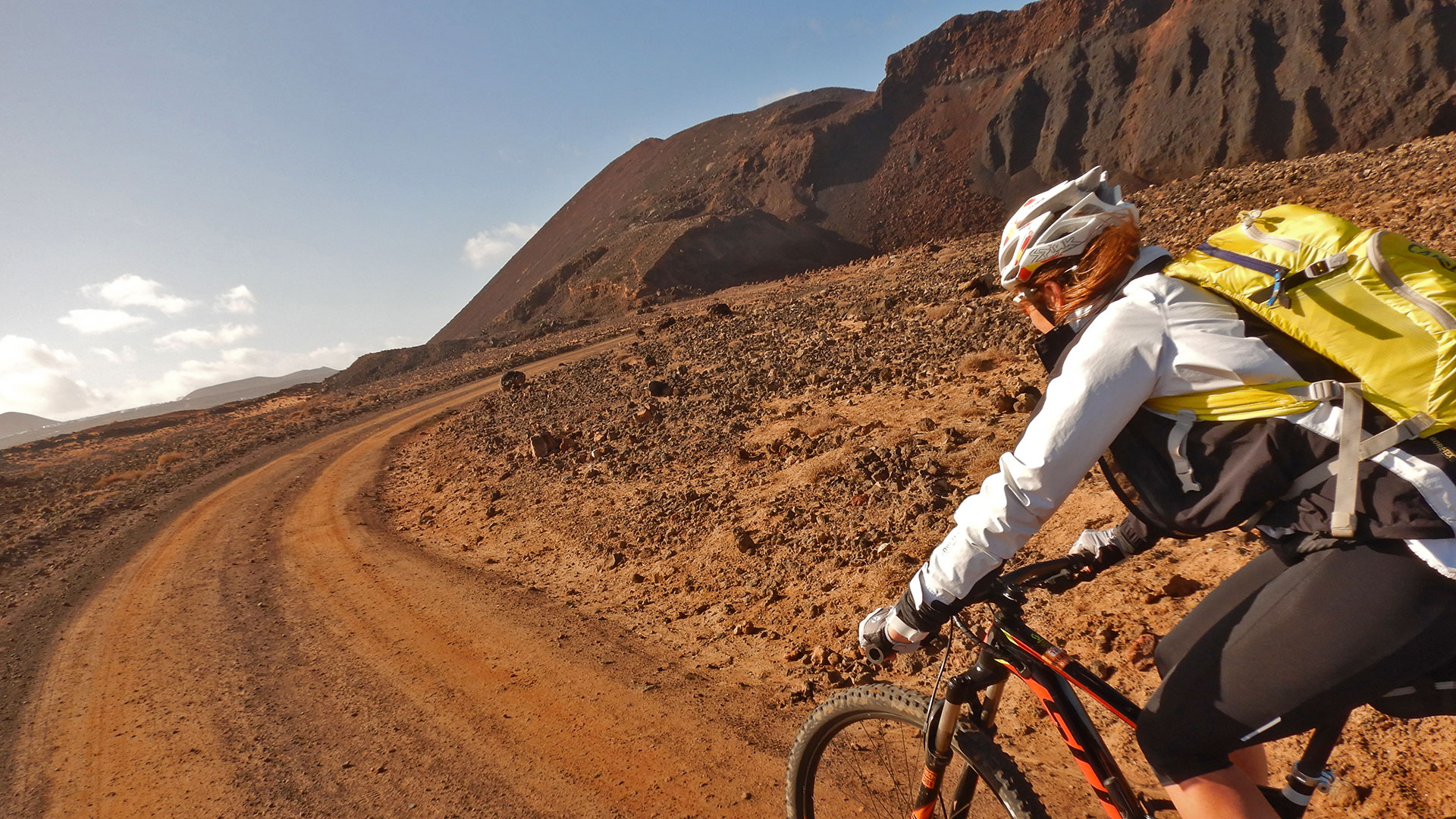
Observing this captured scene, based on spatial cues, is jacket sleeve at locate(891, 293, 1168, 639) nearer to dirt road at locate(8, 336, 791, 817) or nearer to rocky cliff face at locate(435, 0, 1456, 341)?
dirt road at locate(8, 336, 791, 817)

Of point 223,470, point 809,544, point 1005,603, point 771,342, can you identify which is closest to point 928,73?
point 771,342

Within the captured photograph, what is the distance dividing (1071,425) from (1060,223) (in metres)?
0.62

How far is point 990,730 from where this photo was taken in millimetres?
2256

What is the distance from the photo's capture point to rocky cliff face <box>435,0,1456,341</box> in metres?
29.5

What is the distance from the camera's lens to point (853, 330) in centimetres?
1377

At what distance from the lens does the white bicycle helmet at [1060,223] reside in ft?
6.36

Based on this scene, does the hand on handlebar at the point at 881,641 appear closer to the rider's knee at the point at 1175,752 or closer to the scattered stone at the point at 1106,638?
the rider's knee at the point at 1175,752

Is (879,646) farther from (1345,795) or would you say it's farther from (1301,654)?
(1345,795)

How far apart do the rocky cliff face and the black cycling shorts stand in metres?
35.7

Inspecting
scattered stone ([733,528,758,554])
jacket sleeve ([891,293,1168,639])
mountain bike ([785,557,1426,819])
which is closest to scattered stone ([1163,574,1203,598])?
mountain bike ([785,557,1426,819])

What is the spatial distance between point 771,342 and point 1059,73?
38640 mm

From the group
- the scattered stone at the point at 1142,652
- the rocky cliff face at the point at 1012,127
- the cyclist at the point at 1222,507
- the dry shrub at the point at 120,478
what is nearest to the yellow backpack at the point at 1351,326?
the cyclist at the point at 1222,507

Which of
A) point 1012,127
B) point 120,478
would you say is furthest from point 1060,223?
point 1012,127

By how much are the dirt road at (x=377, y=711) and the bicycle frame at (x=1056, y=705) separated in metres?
1.84
